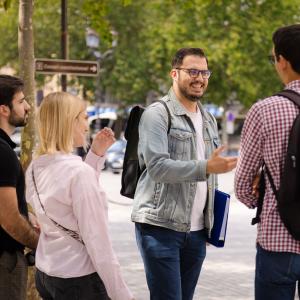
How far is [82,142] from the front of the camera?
156 inches

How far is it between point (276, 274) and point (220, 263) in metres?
7.16

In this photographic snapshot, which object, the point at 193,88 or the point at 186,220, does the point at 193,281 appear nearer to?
the point at 186,220

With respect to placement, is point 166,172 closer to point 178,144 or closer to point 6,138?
point 178,144

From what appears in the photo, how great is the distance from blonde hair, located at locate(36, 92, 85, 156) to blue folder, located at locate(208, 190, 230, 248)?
1.42m

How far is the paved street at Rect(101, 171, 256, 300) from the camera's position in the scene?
8531 mm

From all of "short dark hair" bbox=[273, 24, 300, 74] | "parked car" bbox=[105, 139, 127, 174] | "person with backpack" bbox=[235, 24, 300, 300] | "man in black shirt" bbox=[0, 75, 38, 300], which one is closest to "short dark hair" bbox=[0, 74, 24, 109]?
"man in black shirt" bbox=[0, 75, 38, 300]

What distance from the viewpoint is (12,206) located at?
162 inches

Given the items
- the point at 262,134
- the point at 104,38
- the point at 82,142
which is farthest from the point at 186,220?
the point at 104,38

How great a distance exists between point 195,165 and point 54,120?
0.99 m

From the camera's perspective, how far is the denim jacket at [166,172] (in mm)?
4746

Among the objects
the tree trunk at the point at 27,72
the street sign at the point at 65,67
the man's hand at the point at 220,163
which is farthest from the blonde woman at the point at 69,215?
the street sign at the point at 65,67

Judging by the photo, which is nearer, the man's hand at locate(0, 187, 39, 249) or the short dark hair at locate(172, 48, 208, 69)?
the man's hand at locate(0, 187, 39, 249)

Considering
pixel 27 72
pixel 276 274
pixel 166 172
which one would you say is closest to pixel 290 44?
pixel 276 274

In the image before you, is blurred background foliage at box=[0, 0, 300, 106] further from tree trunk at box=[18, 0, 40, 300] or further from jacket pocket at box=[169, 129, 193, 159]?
jacket pocket at box=[169, 129, 193, 159]
